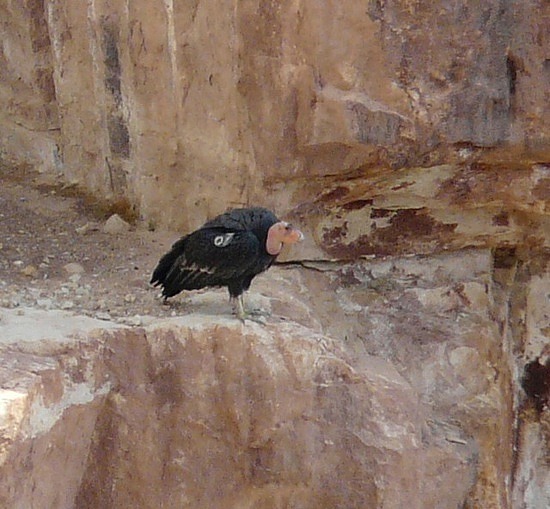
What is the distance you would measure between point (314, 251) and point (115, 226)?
704 millimetres

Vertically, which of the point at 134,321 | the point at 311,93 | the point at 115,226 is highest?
the point at 311,93

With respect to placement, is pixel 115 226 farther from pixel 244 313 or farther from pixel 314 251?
pixel 244 313

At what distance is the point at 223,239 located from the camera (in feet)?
7.38

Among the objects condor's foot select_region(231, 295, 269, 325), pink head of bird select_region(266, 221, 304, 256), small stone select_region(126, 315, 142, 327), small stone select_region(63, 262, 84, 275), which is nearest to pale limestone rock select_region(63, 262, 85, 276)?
small stone select_region(63, 262, 84, 275)

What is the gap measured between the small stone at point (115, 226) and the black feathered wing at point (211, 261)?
26.1 inches

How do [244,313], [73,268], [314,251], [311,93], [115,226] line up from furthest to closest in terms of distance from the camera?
1. [115,226]
2. [314,251]
3. [73,268]
4. [311,93]
5. [244,313]

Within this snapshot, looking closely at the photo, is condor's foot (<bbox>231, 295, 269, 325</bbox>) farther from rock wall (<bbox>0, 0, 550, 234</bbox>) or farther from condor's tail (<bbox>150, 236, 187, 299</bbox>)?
rock wall (<bbox>0, 0, 550, 234</bbox>)

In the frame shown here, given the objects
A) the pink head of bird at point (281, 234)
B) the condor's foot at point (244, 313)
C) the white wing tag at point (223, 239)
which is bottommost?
the condor's foot at point (244, 313)

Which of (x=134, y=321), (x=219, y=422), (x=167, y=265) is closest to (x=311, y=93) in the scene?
(x=167, y=265)

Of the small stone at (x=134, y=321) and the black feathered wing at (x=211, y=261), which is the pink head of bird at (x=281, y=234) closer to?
the black feathered wing at (x=211, y=261)

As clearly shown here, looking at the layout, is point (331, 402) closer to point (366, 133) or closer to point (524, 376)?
point (366, 133)

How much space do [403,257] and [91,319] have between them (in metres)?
1.21

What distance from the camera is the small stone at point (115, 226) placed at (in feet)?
9.89

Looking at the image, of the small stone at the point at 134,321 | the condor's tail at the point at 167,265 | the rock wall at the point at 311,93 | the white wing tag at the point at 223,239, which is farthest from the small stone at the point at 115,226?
the white wing tag at the point at 223,239
